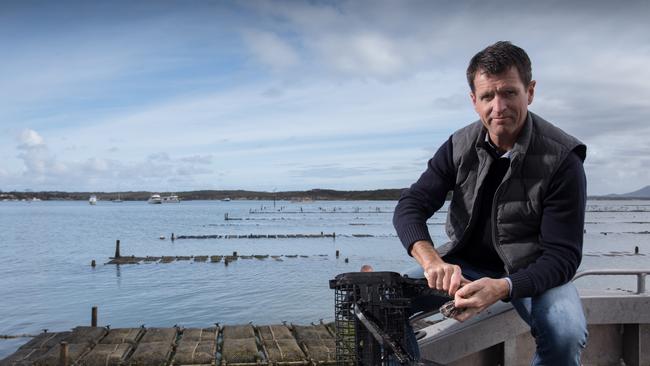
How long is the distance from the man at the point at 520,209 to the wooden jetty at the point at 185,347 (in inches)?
359

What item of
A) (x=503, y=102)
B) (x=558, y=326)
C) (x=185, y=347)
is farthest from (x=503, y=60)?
(x=185, y=347)

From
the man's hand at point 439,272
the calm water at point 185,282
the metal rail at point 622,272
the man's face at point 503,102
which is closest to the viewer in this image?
the man's hand at point 439,272

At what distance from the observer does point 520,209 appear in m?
2.61

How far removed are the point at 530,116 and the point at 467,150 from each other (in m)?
0.32

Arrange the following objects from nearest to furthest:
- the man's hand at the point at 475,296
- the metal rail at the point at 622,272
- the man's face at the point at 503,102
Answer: the man's hand at the point at 475,296, the man's face at the point at 503,102, the metal rail at the point at 622,272

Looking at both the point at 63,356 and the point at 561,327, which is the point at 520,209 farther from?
the point at 63,356

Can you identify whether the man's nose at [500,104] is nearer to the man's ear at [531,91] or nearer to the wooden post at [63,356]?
the man's ear at [531,91]

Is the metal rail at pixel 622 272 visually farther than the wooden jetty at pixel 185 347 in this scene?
No

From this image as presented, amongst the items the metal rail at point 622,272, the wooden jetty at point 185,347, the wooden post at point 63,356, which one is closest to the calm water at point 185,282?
the wooden jetty at point 185,347

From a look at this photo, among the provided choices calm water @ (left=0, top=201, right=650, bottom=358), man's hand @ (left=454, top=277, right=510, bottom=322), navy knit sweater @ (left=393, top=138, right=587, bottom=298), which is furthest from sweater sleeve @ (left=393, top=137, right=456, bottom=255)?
calm water @ (left=0, top=201, right=650, bottom=358)

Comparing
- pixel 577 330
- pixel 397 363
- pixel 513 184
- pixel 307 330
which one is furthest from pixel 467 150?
pixel 307 330

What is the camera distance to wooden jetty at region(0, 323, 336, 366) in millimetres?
12477

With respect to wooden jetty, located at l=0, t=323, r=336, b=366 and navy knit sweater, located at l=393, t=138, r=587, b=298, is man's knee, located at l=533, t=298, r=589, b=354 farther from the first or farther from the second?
wooden jetty, located at l=0, t=323, r=336, b=366

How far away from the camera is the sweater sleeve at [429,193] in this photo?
288 cm
